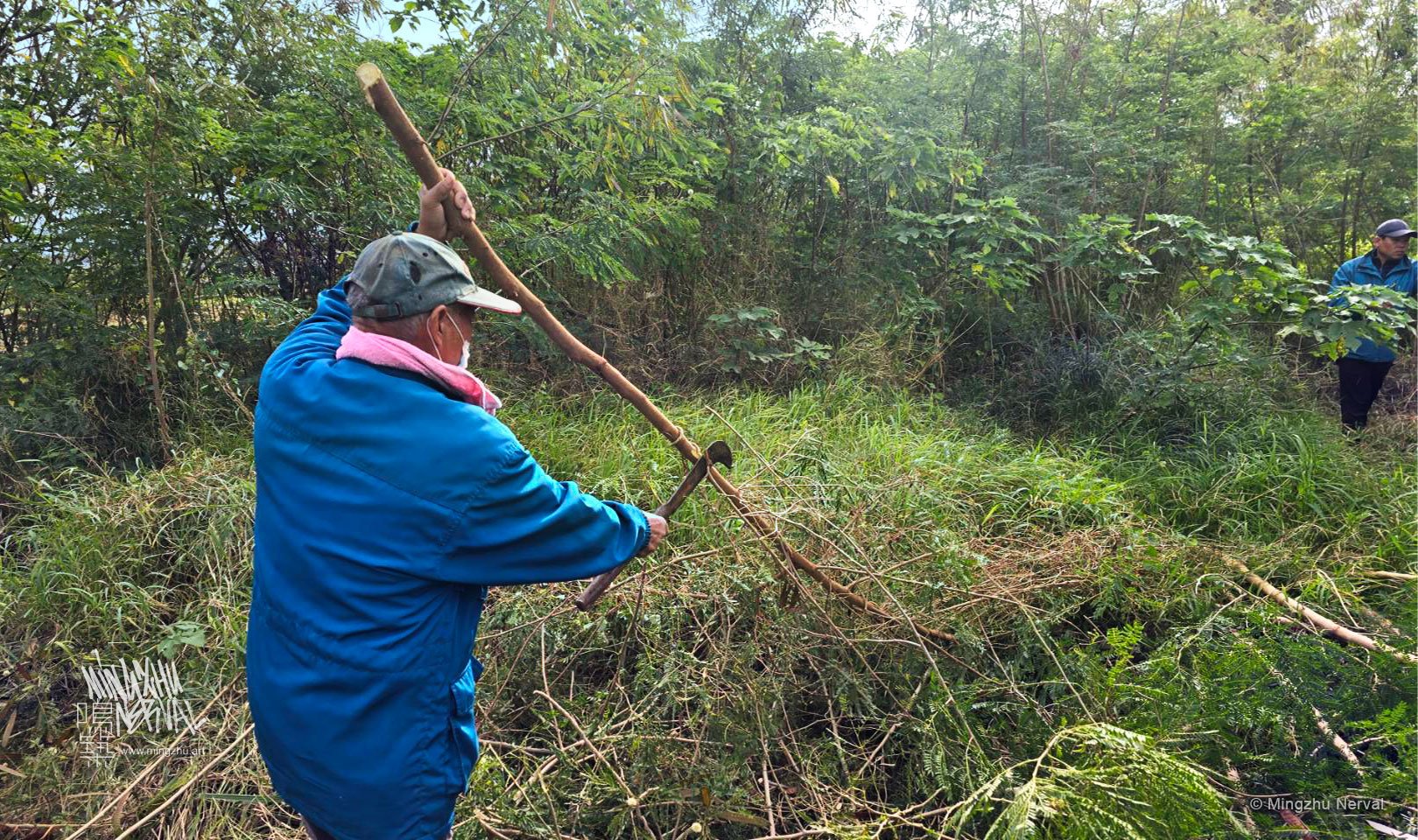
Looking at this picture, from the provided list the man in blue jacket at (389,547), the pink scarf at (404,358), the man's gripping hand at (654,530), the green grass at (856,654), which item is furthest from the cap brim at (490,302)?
the green grass at (856,654)

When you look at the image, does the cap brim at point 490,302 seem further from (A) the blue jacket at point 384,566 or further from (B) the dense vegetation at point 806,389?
(B) the dense vegetation at point 806,389

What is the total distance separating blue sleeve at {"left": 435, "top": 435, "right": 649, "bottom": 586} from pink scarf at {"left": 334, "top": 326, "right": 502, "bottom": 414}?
7.1 inches

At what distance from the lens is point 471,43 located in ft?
14.3

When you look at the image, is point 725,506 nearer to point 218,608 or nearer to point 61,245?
point 218,608

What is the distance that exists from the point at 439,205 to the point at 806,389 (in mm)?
3674

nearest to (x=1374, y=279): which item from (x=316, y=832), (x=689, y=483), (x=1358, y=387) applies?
(x=1358, y=387)

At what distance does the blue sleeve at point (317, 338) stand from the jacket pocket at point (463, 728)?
29.8 inches

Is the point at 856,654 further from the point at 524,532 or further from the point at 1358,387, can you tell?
the point at 1358,387

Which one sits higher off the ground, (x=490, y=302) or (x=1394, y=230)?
(x=1394, y=230)

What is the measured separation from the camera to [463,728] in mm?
1539

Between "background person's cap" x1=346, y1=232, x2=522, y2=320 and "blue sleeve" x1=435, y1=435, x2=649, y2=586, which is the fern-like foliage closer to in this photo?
"blue sleeve" x1=435, y1=435, x2=649, y2=586

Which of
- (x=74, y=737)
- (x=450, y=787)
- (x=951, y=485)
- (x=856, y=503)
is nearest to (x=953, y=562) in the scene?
(x=856, y=503)

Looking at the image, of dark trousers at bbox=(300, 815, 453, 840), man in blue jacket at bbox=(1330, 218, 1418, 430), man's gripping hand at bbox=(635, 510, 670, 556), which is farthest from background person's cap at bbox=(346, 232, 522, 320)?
man in blue jacket at bbox=(1330, 218, 1418, 430)

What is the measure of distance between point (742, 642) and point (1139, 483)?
8.96 feet
